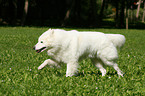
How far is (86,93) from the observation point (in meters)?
4.61

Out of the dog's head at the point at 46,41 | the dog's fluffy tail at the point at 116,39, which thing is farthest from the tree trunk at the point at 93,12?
the dog's head at the point at 46,41

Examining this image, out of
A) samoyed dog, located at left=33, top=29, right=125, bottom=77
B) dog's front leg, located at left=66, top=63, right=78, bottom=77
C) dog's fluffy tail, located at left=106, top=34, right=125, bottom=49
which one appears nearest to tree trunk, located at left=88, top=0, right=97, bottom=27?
dog's fluffy tail, located at left=106, top=34, right=125, bottom=49

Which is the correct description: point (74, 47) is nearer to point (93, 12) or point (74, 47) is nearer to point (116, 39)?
point (116, 39)

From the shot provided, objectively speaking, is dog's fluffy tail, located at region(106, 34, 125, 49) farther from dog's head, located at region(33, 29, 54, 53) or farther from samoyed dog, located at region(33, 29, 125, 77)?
dog's head, located at region(33, 29, 54, 53)

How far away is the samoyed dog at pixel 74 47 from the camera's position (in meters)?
5.08

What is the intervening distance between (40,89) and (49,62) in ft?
2.88

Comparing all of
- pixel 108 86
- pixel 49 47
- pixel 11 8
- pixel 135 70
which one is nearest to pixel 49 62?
pixel 49 47

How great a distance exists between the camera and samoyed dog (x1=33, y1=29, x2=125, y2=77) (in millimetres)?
5077

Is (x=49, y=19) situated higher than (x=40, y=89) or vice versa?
(x=40, y=89)

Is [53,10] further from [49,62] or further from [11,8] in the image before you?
[49,62]

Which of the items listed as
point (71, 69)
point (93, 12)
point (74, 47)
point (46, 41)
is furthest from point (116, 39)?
point (93, 12)

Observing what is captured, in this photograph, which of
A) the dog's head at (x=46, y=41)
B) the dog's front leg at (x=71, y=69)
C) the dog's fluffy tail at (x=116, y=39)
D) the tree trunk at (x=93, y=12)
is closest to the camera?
the dog's head at (x=46, y=41)

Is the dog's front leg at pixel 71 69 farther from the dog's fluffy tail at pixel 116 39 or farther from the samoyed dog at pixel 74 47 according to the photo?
the dog's fluffy tail at pixel 116 39

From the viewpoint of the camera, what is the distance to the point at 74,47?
17.3ft
